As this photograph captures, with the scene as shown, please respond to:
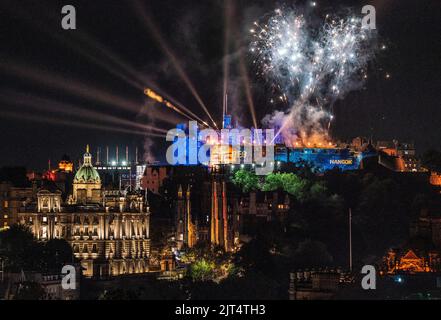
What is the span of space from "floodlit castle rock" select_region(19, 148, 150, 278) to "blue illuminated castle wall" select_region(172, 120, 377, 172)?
921 inches

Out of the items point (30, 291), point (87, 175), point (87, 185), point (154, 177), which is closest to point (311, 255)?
point (30, 291)

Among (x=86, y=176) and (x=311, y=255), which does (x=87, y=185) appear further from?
(x=311, y=255)

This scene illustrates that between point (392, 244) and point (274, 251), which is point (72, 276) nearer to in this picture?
point (274, 251)

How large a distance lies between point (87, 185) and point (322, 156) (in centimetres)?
2648

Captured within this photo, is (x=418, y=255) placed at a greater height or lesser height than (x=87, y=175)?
lesser

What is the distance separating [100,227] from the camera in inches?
3639

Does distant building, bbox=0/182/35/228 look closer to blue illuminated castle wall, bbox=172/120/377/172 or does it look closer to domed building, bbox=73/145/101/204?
domed building, bbox=73/145/101/204

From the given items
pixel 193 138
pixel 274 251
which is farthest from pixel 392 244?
pixel 193 138

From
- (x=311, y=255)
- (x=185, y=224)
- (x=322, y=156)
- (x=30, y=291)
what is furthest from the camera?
(x=322, y=156)

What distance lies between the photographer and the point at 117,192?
96688mm

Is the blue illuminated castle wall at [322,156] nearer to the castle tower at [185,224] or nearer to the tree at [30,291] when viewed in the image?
the castle tower at [185,224]

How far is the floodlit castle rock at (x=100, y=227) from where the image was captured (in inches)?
3563

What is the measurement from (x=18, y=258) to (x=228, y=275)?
46.1 feet

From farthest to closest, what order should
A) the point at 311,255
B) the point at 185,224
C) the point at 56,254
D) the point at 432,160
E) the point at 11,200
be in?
1. the point at 432,160
2. the point at 11,200
3. the point at 185,224
4. the point at 56,254
5. the point at 311,255
